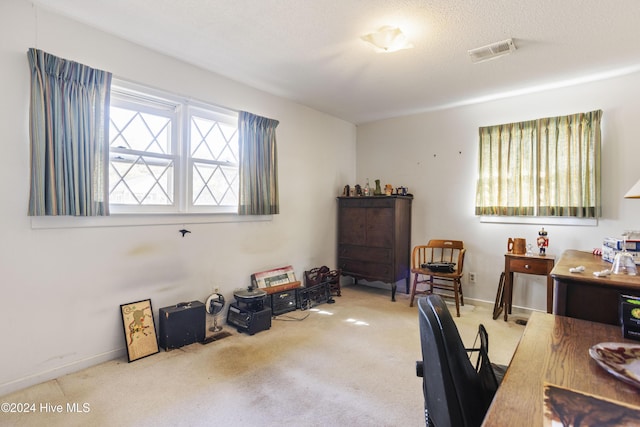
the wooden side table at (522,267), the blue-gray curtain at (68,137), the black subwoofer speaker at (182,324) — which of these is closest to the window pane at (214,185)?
the blue-gray curtain at (68,137)

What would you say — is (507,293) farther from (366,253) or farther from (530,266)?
(366,253)

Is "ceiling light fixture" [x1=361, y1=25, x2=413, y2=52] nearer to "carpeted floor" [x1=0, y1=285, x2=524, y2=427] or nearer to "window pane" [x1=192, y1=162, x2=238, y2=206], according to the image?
"window pane" [x1=192, y1=162, x2=238, y2=206]

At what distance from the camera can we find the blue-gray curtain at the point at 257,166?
10.6ft

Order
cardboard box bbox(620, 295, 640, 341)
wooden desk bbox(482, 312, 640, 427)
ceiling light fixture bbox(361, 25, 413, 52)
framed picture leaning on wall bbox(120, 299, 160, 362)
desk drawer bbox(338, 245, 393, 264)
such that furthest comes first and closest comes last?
1. desk drawer bbox(338, 245, 393, 264)
2. framed picture leaning on wall bbox(120, 299, 160, 362)
3. ceiling light fixture bbox(361, 25, 413, 52)
4. cardboard box bbox(620, 295, 640, 341)
5. wooden desk bbox(482, 312, 640, 427)

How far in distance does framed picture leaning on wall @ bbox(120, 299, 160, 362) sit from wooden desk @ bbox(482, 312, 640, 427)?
254 cm

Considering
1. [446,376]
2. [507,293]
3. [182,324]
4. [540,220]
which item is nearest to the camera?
[446,376]

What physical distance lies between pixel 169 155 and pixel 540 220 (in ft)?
12.8

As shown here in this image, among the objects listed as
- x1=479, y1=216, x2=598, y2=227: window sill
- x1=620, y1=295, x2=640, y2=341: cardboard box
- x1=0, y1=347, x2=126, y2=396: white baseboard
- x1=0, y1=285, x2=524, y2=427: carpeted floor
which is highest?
x1=479, y1=216, x2=598, y2=227: window sill

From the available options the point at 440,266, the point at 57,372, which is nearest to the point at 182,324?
the point at 57,372

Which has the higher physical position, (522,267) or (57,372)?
(522,267)

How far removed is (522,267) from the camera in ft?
10.4

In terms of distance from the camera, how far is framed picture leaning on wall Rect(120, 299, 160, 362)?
7.82 ft

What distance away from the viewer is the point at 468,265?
389 centimetres

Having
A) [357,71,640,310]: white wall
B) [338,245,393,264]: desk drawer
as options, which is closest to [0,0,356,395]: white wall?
[338,245,393,264]: desk drawer
